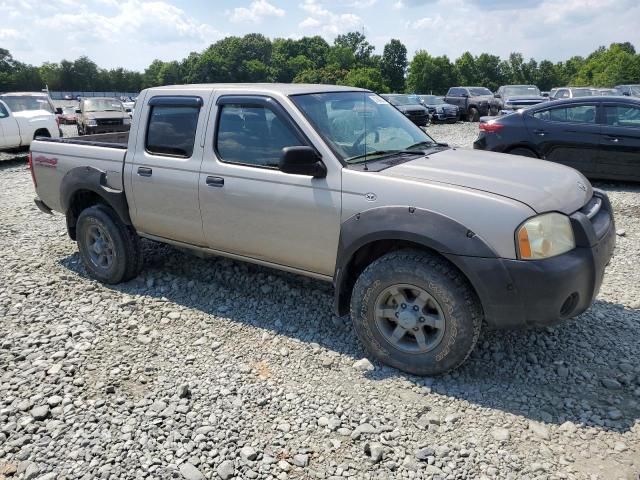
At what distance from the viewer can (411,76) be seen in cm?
9856

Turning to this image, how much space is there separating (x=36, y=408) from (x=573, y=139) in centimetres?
869

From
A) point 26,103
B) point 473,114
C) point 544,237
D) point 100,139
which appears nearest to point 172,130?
point 100,139

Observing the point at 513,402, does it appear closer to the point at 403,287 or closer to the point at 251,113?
the point at 403,287

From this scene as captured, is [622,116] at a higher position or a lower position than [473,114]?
higher

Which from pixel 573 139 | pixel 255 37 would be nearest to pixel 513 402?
pixel 573 139

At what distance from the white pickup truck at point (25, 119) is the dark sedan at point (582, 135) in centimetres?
1213

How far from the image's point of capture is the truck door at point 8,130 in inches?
541

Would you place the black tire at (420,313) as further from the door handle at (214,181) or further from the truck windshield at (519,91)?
the truck windshield at (519,91)

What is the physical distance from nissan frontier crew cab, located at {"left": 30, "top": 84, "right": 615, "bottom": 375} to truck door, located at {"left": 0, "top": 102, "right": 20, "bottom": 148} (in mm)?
10743

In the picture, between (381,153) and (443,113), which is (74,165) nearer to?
(381,153)

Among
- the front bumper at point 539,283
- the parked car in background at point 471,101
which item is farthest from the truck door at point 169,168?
the parked car in background at point 471,101

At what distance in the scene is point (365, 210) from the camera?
3.47m

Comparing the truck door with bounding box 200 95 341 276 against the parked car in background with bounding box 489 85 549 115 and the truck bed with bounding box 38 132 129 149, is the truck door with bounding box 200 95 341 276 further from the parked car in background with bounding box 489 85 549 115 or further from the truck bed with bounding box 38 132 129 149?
the parked car in background with bounding box 489 85 549 115

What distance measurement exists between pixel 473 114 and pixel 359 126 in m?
24.7
